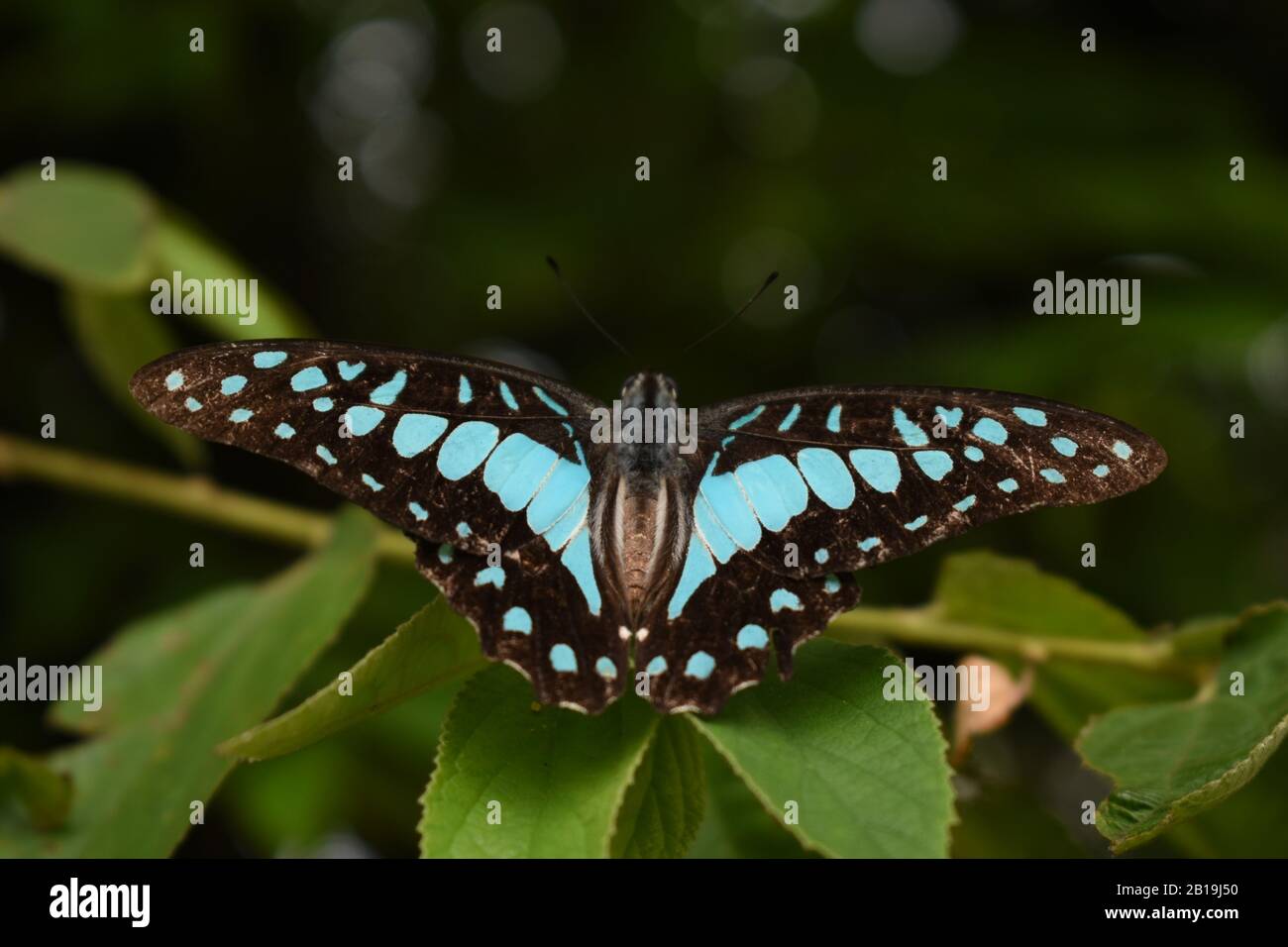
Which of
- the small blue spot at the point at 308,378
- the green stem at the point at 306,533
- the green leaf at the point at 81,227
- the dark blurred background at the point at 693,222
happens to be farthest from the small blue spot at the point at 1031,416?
the green leaf at the point at 81,227

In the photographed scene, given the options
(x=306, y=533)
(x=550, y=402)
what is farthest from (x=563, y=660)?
(x=306, y=533)

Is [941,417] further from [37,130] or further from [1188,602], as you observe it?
[37,130]

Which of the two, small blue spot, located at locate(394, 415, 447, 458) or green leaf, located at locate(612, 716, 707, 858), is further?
small blue spot, located at locate(394, 415, 447, 458)

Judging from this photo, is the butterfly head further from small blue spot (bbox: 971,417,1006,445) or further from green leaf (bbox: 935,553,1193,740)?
green leaf (bbox: 935,553,1193,740)

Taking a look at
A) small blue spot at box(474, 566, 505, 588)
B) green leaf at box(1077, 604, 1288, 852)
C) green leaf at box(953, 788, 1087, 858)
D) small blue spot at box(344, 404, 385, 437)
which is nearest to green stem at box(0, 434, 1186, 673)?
green leaf at box(1077, 604, 1288, 852)
